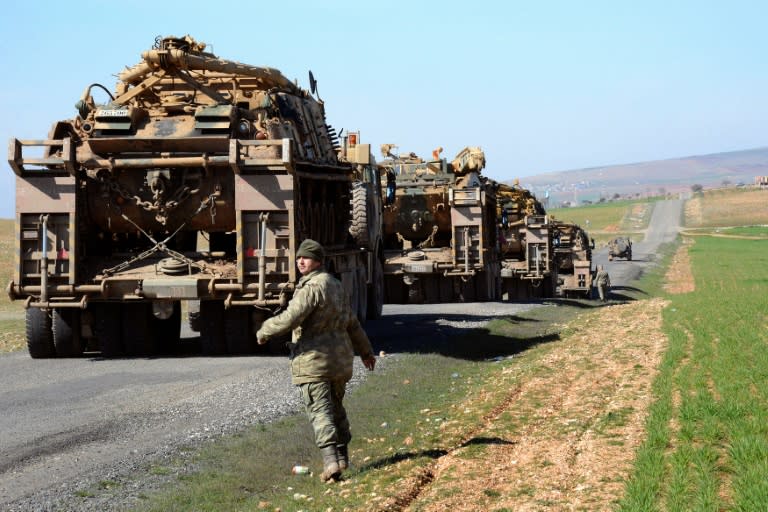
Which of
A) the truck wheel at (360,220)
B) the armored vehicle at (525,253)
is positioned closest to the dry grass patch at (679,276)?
the armored vehicle at (525,253)

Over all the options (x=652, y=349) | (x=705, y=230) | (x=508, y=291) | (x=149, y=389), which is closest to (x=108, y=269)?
(x=149, y=389)

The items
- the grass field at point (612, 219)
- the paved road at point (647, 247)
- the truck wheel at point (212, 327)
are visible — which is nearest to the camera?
the truck wheel at point (212, 327)

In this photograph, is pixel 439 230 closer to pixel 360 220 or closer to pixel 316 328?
pixel 360 220

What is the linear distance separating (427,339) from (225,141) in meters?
5.45

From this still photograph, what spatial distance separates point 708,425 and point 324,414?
3155 millimetres

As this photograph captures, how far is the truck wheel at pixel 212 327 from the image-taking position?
16281 millimetres

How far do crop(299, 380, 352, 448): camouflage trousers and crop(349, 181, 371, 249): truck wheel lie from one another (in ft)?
44.0

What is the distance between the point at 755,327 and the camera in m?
17.9

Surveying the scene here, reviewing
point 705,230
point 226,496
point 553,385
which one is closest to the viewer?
point 226,496

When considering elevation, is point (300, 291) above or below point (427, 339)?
above

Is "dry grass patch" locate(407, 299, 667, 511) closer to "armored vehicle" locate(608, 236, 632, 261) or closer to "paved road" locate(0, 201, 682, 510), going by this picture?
"paved road" locate(0, 201, 682, 510)

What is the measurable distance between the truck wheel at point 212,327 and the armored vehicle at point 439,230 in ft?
37.8

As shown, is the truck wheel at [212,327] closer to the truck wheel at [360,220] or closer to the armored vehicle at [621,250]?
the truck wheel at [360,220]

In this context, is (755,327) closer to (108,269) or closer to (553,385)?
(553,385)
